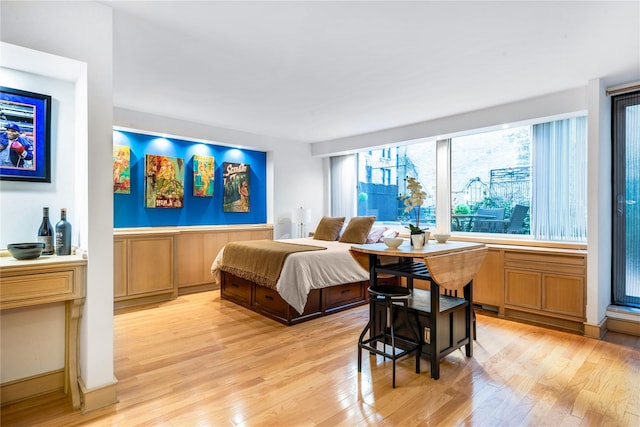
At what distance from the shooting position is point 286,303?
342 cm

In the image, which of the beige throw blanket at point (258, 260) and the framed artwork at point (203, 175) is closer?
the beige throw blanket at point (258, 260)

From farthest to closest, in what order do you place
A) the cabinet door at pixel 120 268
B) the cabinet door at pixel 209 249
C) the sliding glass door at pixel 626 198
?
the cabinet door at pixel 209 249
the cabinet door at pixel 120 268
the sliding glass door at pixel 626 198

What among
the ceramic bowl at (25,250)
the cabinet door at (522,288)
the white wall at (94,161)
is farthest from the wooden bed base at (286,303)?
the ceramic bowl at (25,250)

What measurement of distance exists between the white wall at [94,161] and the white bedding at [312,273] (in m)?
1.65

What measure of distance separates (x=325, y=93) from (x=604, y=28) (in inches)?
90.1

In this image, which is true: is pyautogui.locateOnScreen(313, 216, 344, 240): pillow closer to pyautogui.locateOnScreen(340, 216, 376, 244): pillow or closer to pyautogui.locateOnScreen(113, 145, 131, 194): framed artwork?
pyautogui.locateOnScreen(340, 216, 376, 244): pillow

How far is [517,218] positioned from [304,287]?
284 centimetres

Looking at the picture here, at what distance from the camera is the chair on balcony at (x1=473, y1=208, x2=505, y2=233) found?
4301mm

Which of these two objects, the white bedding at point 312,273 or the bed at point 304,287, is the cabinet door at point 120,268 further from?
the white bedding at point 312,273

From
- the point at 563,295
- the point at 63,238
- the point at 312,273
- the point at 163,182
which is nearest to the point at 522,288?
the point at 563,295

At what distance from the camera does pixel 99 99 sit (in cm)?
198

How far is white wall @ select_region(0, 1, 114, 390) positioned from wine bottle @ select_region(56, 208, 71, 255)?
154 mm

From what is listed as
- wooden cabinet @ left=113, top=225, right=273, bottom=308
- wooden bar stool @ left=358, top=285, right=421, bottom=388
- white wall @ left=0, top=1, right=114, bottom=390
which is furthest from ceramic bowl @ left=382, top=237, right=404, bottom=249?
wooden cabinet @ left=113, top=225, right=273, bottom=308

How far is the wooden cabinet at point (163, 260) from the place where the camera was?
395 centimetres
